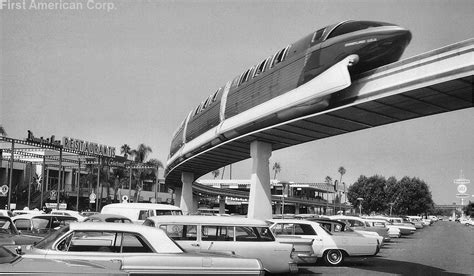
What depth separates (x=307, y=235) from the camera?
53.5 feet

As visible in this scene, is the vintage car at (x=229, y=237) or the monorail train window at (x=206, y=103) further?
the monorail train window at (x=206, y=103)

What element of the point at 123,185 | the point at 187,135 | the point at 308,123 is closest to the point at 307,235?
the point at 308,123

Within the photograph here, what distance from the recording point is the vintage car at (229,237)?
11.4 metres

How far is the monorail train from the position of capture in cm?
1966

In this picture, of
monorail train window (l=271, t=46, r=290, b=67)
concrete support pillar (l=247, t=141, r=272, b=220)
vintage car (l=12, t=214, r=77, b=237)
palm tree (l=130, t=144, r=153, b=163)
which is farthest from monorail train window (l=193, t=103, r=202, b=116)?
palm tree (l=130, t=144, r=153, b=163)

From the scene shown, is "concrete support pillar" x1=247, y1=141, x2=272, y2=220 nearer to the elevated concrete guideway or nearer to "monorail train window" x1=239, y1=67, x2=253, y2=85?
the elevated concrete guideway

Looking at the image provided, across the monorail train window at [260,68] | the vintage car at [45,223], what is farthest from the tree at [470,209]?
the vintage car at [45,223]

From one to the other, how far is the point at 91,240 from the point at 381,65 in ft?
49.2

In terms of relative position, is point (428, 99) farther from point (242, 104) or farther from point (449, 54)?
point (242, 104)

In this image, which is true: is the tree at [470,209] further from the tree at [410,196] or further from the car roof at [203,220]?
the car roof at [203,220]

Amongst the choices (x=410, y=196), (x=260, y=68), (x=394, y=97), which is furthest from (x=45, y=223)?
(x=410, y=196)

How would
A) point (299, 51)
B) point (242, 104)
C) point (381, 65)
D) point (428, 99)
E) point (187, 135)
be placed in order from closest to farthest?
point (428, 99)
point (381, 65)
point (299, 51)
point (242, 104)
point (187, 135)

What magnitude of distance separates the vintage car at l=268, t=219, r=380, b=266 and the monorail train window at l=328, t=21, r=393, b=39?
817cm

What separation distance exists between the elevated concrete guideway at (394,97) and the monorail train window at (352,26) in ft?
7.01
